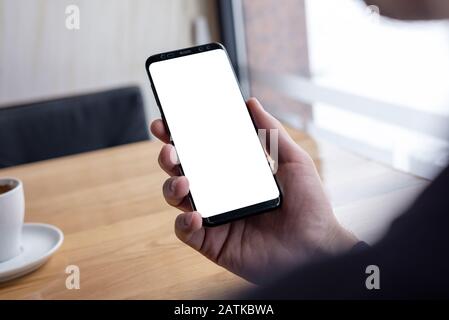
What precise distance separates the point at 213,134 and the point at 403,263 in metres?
0.34

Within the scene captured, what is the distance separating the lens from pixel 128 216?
0.59 m

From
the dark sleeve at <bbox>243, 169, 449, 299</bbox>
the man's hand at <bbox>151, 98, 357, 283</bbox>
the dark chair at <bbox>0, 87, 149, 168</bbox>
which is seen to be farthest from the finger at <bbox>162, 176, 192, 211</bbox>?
the dark chair at <bbox>0, 87, 149, 168</bbox>

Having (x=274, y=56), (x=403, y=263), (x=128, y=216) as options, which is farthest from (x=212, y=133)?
(x=274, y=56)

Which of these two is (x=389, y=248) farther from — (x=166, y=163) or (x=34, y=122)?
(x=34, y=122)

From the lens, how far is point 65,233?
1.85 feet

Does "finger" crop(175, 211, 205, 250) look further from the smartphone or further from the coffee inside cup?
the coffee inside cup

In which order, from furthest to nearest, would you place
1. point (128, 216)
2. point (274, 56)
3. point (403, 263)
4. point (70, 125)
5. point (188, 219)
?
point (274, 56) → point (70, 125) → point (128, 216) → point (188, 219) → point (403, 263)

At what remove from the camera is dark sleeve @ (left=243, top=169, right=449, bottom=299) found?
5.1 inches

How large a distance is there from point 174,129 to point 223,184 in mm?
60

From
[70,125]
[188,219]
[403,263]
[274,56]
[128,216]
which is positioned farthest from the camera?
[274,56]

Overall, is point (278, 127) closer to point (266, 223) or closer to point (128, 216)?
point (266, 223)

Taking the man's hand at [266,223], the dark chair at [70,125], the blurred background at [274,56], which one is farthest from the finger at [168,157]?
the blurred background at [274,56]

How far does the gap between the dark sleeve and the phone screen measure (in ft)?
1.02

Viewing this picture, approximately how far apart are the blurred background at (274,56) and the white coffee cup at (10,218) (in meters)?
0.91
